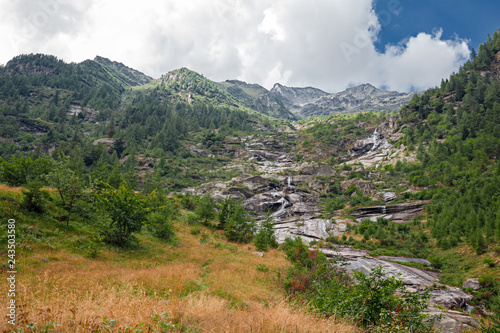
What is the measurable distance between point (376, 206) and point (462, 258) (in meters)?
29.7

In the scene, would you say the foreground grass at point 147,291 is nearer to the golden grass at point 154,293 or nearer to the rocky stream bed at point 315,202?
the golden grass at point 154,293

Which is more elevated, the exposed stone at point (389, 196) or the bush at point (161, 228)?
the exposed stone at point (389, 196)

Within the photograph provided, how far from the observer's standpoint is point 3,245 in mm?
11031

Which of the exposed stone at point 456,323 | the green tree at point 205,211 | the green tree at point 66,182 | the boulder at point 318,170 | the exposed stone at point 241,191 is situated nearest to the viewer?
the exposed stone at point 456,323

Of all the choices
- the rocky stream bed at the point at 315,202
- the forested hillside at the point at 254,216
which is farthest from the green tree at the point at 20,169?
the rocky stream bed at the point at 315,202

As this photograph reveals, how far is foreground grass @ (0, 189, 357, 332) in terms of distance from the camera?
461 cm

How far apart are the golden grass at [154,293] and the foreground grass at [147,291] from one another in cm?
2

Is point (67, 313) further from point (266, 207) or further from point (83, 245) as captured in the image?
point (266, 207)

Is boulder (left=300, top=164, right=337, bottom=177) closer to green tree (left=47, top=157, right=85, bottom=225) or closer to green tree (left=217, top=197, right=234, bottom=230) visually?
green tree (left=217, top=197, right=234, bottom=230)

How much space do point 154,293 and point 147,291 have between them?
2.88 metres

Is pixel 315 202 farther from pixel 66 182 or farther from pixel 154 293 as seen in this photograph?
pixel 154 293

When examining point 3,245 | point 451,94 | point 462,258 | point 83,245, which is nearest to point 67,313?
point 3,245

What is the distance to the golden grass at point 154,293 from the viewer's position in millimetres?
4699

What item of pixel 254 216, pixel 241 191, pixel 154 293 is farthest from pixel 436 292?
pixel 241 191
